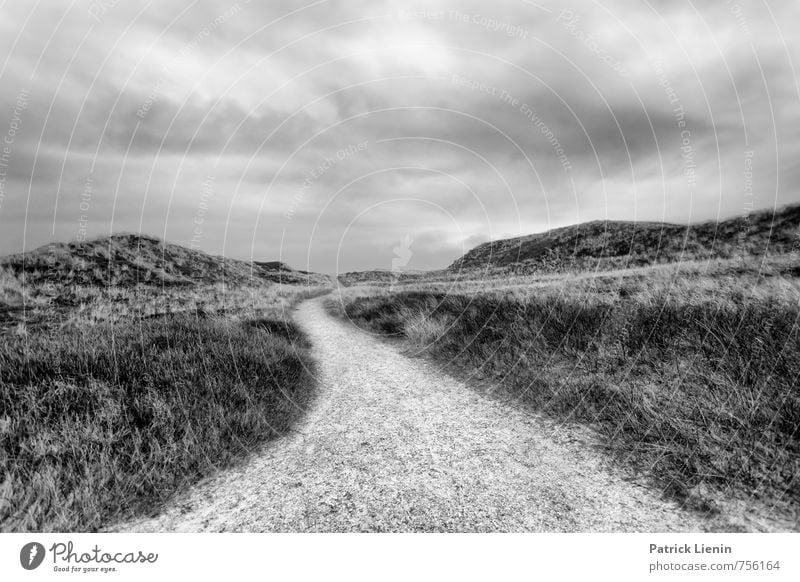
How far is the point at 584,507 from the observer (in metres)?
3.32

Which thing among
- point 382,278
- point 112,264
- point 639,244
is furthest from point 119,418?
point 382,278

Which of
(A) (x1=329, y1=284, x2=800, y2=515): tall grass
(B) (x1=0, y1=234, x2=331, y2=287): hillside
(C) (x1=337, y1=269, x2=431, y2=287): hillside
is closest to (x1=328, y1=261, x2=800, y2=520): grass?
(A) (x1=329, y1=284, x2=800, y2=515): tall grass

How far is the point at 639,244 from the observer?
4991 cm

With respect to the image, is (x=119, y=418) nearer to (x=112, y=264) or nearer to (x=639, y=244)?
(x=112, y=264)

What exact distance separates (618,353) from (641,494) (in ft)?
11.1

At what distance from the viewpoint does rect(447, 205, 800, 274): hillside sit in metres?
27.3

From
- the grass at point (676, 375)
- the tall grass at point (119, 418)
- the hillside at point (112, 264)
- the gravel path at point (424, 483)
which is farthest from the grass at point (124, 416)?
the hillside at point (112, 264)

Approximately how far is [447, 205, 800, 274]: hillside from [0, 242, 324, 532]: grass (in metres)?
16.5

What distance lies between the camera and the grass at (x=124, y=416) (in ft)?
10.6

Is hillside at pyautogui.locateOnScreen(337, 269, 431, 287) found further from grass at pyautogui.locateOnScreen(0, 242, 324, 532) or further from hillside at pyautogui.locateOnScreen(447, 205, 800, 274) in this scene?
grass at pyautogui.locateOnScreen(0, 242, 324, 532)

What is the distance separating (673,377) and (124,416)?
7327mm
